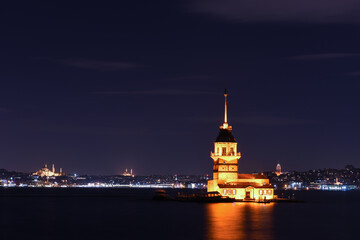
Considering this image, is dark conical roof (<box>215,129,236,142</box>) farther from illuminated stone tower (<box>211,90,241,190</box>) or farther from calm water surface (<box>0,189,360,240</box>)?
calm water surface (<box>0,189,360,240</box>)

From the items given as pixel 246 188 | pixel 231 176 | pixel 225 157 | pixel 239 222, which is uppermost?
pixel 225 157

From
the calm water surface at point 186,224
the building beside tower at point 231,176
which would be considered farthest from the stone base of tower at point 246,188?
the calm water surface at point 186,224

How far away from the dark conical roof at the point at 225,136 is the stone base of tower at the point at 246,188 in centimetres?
621

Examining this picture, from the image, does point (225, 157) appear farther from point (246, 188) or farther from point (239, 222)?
point (239, 222)

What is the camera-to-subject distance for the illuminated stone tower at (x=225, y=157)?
11456 cm

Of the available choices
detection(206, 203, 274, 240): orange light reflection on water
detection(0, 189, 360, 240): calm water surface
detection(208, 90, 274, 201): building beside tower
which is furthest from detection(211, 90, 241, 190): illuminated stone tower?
detection(0, 189, 360, 240): calm water surface

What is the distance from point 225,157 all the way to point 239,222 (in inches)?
1415

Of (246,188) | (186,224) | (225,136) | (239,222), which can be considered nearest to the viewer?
(239,222)

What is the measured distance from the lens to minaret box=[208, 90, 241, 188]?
114562 mm

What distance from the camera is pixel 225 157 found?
115 m

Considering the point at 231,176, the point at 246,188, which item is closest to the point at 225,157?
the point at 231,176

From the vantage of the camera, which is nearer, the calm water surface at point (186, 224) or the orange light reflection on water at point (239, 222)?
the orange light reflection on water at point (239, 222)

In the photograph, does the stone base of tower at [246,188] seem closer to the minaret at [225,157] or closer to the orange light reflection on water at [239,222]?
the minaret at [225,157]

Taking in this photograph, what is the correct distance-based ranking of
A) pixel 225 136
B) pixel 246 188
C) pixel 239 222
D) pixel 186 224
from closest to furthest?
pixel 239 222 < pixel 186 224 < pixel 246 188 < pixel 225 136
